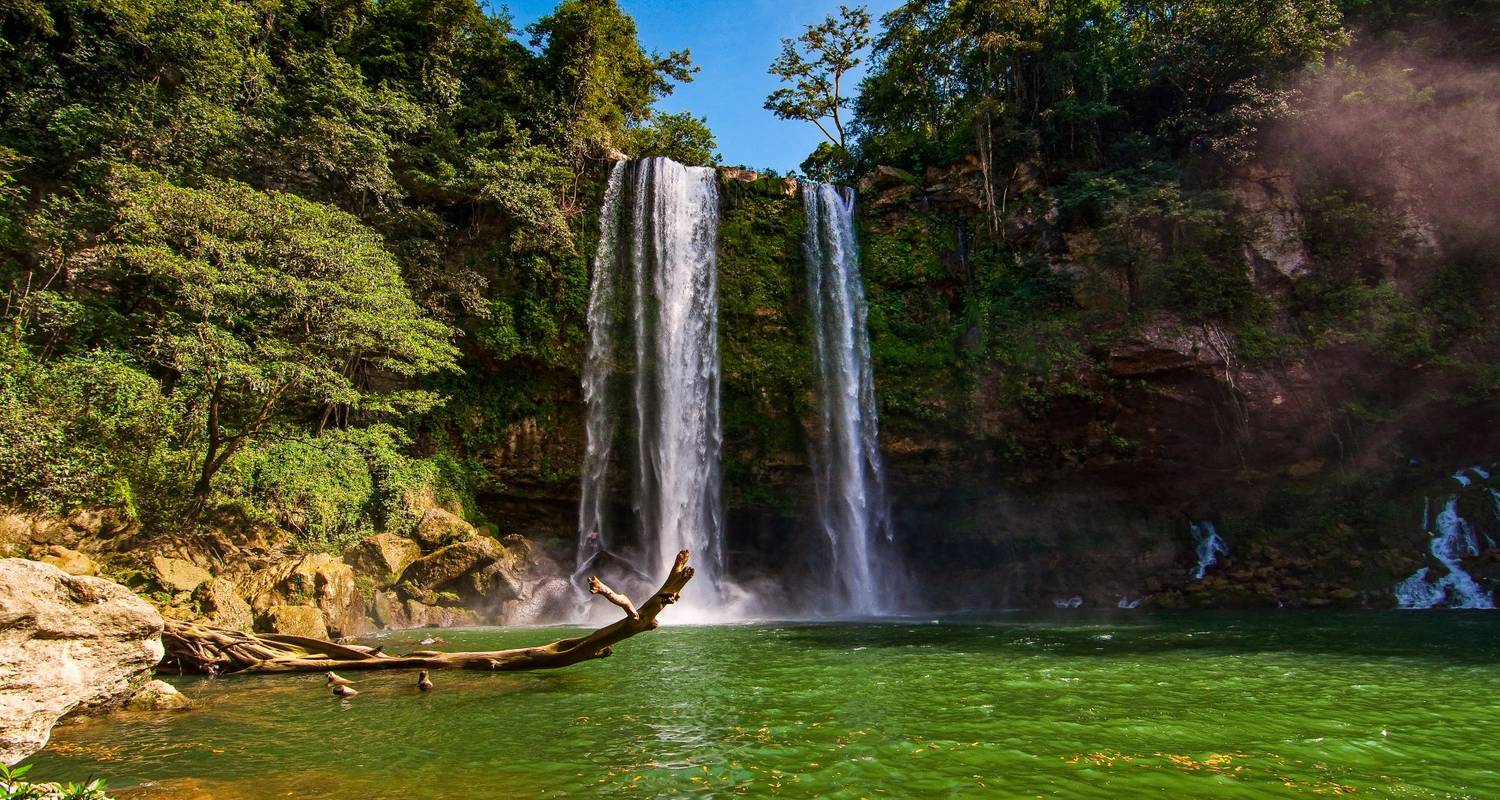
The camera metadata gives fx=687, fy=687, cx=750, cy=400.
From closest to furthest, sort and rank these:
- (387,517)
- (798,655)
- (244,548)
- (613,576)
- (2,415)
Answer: (798,655), (2,415), (244,548), (387,517), (613,576)

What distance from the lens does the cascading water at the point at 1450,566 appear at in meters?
15.1

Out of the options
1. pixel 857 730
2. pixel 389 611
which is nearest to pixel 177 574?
pixel 389 611

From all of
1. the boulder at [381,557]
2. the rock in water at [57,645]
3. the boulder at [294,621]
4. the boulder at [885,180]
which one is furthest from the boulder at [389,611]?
the boulder at [885,180]

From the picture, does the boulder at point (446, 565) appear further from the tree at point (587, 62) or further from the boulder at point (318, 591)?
the tree at point (587, 62)

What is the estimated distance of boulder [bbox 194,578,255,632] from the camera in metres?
10.3

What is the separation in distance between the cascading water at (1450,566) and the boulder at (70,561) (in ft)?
81.1

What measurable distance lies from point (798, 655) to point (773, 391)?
1061 centimetres

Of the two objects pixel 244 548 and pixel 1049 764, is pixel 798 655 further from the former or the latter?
pixel 244 548

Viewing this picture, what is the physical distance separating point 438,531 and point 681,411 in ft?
21.8

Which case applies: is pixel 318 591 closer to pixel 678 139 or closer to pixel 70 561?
pixel 70 561

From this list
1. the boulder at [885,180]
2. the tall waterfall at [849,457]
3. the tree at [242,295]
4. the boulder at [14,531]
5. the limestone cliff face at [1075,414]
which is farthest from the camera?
the boulder at [885,180]

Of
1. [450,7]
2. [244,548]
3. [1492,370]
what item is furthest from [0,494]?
[1492,370]

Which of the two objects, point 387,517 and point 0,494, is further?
point 387,517

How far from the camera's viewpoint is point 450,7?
21094 millimetres
